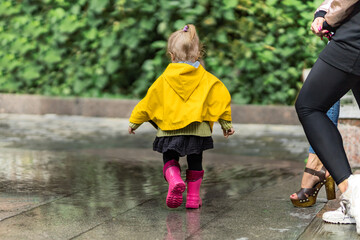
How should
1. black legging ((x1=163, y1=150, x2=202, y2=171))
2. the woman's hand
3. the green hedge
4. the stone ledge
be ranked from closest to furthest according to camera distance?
the woman's hand < black legging ((x1=163, y1=150, x2=202, y2=171)) < the stone ledge < the green hedge

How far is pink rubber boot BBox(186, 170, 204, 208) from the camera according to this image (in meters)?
4.67

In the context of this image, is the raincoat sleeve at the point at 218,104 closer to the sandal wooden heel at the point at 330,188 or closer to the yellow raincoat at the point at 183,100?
the yellow raincoat at the point at 183,100

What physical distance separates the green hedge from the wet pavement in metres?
1.10

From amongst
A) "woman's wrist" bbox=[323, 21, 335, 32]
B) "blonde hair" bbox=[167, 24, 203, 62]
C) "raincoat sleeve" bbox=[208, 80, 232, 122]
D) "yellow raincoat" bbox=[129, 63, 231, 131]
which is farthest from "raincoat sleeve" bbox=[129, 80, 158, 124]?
"woman's wrist" bbox=[323, 21, 335, 32]

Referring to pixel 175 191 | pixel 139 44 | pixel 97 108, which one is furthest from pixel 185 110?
pixel 139 44

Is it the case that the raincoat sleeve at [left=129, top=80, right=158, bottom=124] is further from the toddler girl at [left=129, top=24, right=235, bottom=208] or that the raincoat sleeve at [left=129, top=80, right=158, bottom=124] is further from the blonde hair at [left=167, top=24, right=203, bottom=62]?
the blonde hair at [left=167, top=24, right=203, bottom=62]

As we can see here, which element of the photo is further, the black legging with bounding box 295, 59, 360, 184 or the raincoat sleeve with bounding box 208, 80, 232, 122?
the raincoat sleeve with bounding box 208, 80, 232, 122

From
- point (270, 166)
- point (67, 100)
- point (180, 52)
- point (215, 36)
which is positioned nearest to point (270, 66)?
point (215, 36)

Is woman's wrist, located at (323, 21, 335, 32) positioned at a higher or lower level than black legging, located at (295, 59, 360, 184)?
higher

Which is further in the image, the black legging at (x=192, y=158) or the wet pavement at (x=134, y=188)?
the black legging at (x=192, y=158)

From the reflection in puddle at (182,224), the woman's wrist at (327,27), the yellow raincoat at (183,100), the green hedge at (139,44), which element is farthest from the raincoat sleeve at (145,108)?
the green hedge at (139,44)

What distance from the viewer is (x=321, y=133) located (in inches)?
162

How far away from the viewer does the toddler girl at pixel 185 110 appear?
15.2 feet

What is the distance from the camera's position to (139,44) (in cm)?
1070
